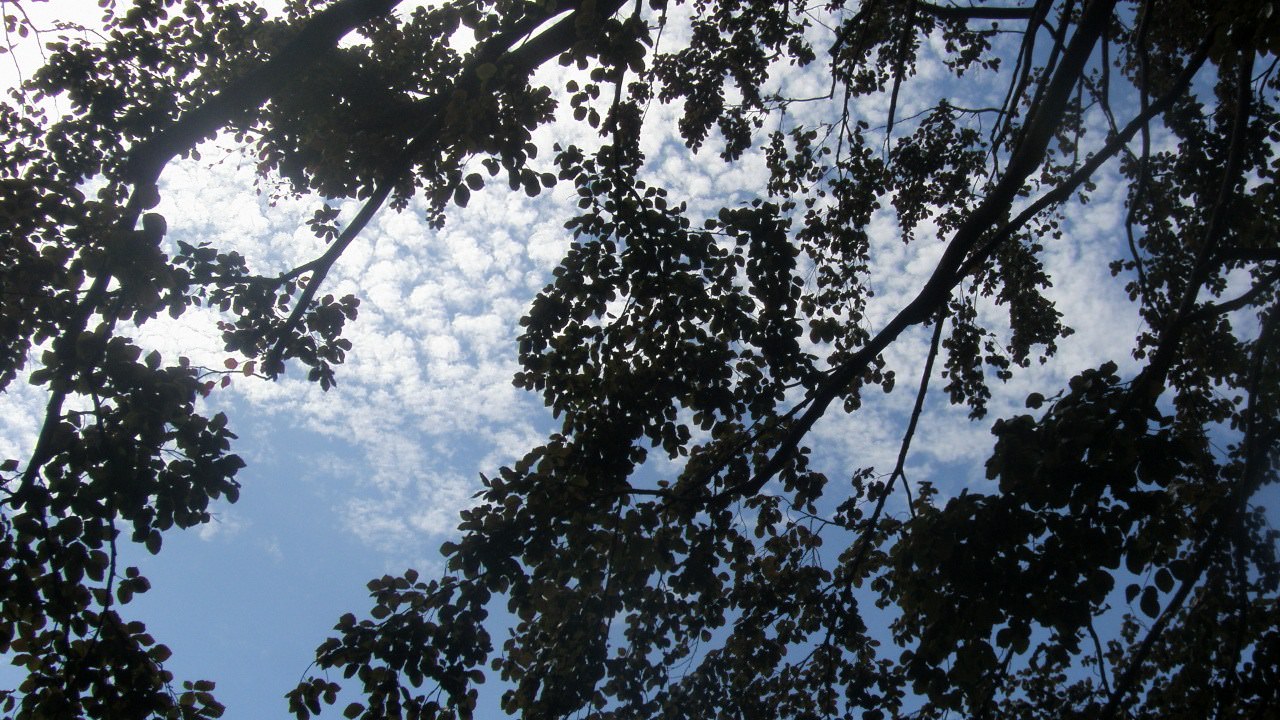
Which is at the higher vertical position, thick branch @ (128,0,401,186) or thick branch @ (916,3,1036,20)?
thick branch @ (916,3,1036,20)

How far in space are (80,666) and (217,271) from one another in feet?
7.25

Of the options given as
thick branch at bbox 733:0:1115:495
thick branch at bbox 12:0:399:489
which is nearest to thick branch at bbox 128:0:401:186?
thick branch at bbox 12:0:399:489

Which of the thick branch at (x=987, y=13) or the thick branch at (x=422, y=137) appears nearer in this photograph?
the thick branch at (x=422, y=137)

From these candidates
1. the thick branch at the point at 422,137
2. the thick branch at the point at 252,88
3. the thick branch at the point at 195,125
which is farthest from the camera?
the thick branch at the point at 422,137

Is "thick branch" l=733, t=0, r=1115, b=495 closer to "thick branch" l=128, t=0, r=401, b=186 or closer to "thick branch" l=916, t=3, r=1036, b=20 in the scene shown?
"thick branch" l=916, t=3, r=1036, b=20

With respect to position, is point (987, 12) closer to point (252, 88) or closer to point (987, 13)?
point (987, 13)

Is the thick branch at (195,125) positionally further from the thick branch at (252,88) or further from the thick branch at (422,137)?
the thick branch at (422,137)

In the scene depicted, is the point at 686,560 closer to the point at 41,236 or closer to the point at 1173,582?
the point at 1173,582

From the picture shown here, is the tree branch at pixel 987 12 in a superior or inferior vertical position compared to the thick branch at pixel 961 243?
superior

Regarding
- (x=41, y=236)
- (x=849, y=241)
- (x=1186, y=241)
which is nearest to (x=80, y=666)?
(x=41, y=236)

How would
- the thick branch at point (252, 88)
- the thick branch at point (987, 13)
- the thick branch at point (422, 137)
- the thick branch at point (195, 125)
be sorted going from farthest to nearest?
the thick branch at point (987, 13)
the thick branch at point (422, 137)
the thick branch at point (252, 88)
the thick branch at point (195, 125)

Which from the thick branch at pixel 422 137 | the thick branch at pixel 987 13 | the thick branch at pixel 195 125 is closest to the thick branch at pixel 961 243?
the thick branch at pixel 987 13

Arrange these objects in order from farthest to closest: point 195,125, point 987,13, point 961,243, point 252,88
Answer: point 987,13, point 961,243, point 252,88, point 195,125

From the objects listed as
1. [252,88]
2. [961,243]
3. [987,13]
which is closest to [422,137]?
[252,88]
